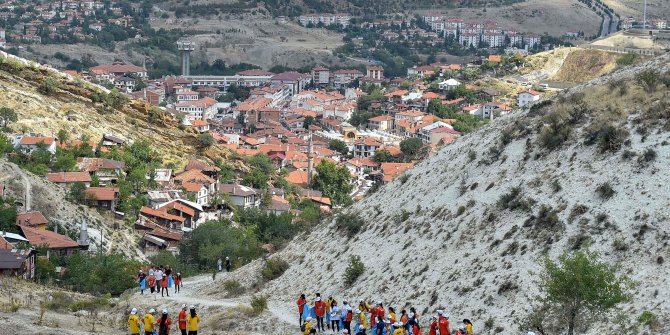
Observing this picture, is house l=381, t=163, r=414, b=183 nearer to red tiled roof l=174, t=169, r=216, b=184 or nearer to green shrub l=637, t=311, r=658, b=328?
red tiled roof l=174, t=169, r=216, b=184

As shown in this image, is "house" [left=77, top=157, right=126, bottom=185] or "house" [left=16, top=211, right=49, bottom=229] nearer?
"house" [left=16, top=211, right=49, bottom=229]

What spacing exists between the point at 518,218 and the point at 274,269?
7142 mm

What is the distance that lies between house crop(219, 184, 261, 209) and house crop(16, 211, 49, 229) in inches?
582

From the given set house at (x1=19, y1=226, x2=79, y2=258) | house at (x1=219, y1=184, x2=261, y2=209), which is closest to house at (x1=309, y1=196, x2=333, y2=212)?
house at (x1=219, y1=184, x2=261, y2=209)

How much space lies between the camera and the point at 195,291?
24.6 meters

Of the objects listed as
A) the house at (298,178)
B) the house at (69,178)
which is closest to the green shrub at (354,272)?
the house at (69,178)

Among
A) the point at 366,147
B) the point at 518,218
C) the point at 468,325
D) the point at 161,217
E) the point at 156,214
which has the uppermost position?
the point at 518,218

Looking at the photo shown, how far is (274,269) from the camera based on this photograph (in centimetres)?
2395

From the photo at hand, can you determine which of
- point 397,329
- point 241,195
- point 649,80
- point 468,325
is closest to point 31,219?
point 241,195

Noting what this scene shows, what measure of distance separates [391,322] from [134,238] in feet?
72.5

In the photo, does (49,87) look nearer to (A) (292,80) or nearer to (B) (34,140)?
(B) (34,140)

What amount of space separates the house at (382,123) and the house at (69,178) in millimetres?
45592

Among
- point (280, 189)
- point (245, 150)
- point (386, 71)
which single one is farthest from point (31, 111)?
point (386, 71)

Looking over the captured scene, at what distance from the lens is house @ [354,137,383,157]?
72.7 m
